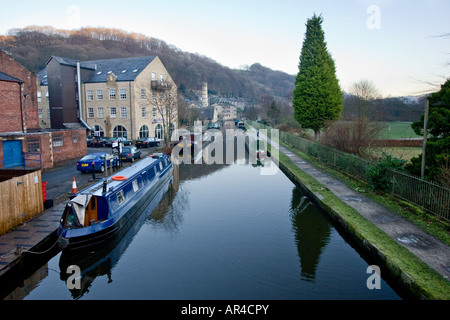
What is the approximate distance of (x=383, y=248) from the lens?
291 inches

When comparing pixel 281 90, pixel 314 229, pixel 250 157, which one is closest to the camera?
pixel 314 229

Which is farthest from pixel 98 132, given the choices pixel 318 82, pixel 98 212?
pixel 98 212

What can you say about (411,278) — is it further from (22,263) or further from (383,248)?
(22,263)

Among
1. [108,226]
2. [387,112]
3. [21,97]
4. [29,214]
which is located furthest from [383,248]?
[387,112]

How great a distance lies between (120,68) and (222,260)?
3087 centimetres

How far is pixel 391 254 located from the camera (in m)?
7.04

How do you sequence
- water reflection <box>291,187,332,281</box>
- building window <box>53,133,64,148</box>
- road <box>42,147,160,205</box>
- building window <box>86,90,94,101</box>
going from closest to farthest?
water reflection <box>291,187,332,281</box> → road <box>42,147,160,205</box> → building window <box>53,133,64,148</box> → building window <box>86,90,94,101</box>

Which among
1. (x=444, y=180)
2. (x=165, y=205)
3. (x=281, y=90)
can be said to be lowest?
(x=165, y=205)

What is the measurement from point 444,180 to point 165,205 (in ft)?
32.6

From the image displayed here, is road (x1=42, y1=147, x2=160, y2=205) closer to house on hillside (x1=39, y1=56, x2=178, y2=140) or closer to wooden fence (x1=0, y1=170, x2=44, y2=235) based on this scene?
wooden fence (x1=0, y1=170, x2=44, y2=235)

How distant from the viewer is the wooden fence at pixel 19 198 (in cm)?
847

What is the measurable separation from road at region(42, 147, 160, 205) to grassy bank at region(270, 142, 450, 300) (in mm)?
9941

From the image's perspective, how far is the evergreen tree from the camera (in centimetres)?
2466

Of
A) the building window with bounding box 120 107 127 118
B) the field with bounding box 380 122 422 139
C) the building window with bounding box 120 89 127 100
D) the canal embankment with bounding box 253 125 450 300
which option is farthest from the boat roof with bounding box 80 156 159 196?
the building window with bounding box 120 89 127 100
